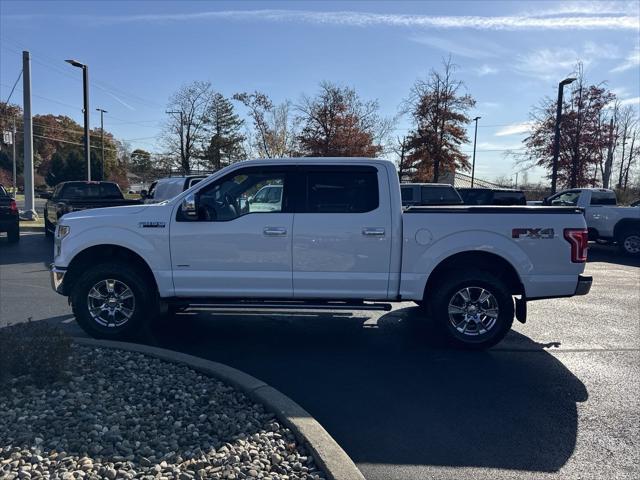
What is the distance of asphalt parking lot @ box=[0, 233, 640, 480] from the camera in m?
3.82

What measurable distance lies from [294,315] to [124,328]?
2.44m

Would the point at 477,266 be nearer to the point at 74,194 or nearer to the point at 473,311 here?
the point at 473,311

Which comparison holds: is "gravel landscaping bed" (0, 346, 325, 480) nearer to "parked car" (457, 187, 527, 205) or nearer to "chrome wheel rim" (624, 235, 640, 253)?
"parked car" (457, 187, 527, 205)

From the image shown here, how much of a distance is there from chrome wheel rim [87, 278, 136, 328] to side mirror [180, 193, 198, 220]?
111 centimetres

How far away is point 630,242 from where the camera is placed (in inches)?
599

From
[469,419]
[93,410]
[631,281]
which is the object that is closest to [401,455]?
[469,419]

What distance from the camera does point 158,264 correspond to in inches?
245

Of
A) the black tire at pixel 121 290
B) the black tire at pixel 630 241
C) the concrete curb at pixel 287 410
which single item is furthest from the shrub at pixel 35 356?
the black tire at pixel 630 241

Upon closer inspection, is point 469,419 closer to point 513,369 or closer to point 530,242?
point 513,369

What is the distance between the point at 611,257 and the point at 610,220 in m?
1.09

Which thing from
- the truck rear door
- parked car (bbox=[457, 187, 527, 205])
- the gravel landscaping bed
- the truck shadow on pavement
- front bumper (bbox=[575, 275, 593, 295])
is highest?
parked car (bbox=[457, 187, 527, 205])

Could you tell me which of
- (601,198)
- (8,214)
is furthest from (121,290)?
(601,198)

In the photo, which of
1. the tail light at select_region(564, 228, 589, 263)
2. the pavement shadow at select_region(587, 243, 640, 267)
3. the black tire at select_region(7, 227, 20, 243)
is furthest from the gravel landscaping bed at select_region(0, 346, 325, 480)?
the pavement shadow at select_region(587, 243, 640, 267)

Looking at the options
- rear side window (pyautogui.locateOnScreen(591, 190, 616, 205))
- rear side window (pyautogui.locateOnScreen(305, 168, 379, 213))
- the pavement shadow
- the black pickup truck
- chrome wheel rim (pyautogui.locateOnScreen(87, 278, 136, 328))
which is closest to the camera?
rear side window (pyautogui.locateOnScreen(305, 168, 379, 213))
